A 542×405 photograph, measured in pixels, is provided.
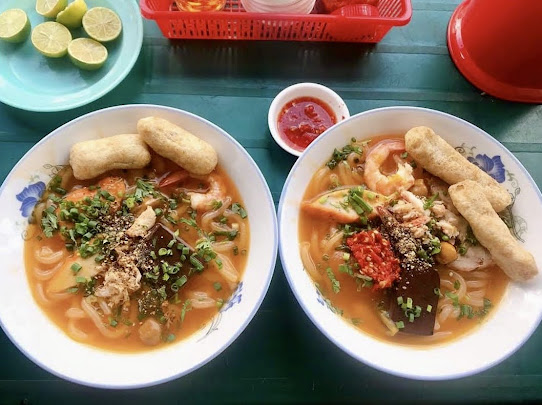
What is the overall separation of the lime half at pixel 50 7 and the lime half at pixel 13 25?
11 cm

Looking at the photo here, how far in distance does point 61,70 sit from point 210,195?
1.42 metres

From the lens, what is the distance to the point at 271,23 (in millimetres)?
3041

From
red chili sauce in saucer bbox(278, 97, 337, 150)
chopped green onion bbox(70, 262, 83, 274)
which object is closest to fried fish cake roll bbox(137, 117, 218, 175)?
red chili sauce in saucer bbox(278, 97, 337, 150)

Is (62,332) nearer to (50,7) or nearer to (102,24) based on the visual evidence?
(102,24)

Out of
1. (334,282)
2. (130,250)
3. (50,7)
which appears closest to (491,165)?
(334,282)

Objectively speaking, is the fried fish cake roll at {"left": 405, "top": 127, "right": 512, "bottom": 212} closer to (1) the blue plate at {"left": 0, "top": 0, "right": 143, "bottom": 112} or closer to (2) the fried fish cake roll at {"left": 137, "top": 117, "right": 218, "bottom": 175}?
(2) the fried fish cake roll at {"left": 137, "top": 117, "right": 218, "bottom": 175}

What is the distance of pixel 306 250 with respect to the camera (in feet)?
8.61

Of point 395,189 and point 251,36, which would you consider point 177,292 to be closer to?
point 395,189

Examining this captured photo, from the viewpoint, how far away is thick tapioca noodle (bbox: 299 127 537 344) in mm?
2531

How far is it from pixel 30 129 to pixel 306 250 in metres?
1.94

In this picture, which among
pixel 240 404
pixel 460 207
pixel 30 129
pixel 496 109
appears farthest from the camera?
pixel 496 109

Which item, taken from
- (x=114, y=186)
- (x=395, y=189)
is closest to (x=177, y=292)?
(x=114, y=186)

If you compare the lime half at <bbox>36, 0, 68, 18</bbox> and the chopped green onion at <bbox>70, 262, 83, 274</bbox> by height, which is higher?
the lime half at <bbox>36, 0, 68, 18</bbox>

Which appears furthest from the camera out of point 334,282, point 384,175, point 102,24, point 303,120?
point 102,24
